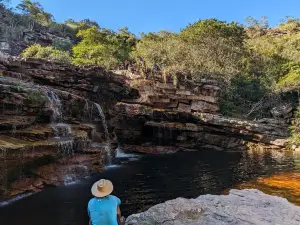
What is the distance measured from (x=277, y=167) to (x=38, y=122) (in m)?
13.8

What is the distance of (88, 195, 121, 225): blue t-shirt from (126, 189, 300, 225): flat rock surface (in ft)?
4.88

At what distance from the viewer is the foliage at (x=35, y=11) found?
176 ft

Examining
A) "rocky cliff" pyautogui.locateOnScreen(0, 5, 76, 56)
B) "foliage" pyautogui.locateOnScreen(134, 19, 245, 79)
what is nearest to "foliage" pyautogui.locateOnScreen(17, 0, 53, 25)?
"rocky cliff" pyautogui.locateOnScreen(0, 5, 76, 56)

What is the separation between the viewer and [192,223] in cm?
573

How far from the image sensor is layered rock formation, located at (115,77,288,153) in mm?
23203

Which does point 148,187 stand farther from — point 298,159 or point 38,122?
point 298,159

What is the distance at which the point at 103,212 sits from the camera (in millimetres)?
4633

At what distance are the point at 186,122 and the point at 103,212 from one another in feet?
65.9

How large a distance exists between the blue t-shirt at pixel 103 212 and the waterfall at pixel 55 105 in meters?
12.6

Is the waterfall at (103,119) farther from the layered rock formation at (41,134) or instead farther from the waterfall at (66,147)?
the waterfall at (66,147)

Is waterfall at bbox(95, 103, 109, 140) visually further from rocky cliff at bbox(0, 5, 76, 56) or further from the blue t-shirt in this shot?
rocky cliff at bbox(0, 5, 76, 56)

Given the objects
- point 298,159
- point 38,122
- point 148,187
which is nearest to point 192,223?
point 148,187

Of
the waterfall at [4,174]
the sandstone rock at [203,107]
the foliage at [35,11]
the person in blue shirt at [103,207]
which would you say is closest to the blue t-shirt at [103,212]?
the person in blue shirt at [103,207]

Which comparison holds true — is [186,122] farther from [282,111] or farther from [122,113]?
[282,111]
